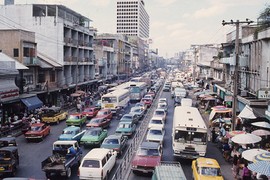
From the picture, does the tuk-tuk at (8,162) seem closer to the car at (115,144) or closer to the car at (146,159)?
the car at (115,144)

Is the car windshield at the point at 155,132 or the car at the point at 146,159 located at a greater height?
the car windshield at the point at 155,132

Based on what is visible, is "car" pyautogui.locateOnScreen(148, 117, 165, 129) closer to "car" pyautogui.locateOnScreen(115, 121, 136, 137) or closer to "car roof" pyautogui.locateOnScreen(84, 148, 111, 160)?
"car" pyautogui.locateOnScreen(115, 121, 136, 137)

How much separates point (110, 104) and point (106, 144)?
20.8m

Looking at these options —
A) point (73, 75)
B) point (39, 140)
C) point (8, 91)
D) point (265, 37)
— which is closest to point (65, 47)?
point (73, 75)

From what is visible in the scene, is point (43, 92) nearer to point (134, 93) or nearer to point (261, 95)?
point (134, 93)

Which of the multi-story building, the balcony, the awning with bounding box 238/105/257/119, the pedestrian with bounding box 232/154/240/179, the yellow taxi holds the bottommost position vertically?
the pedestrian with bounding box 232/154/240/179

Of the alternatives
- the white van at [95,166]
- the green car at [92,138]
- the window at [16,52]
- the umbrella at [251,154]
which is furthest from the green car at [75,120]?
the umbrella at [251,154]

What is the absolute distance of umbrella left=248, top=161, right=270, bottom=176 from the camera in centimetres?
1596

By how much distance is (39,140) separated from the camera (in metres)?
29.8

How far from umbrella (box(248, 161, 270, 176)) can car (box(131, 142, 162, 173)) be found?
5673 mm

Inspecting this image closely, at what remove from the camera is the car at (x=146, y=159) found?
65.4ft

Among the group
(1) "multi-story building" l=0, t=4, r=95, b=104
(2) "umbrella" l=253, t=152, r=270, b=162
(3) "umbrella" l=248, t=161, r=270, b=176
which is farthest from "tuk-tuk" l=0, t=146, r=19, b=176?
(1) "multi-story building" l=0, t=4, r=95, b=104

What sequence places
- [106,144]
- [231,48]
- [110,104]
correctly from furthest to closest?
[231,48] < [110,104] < [106,144]

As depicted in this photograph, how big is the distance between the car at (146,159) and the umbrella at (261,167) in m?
5.67
